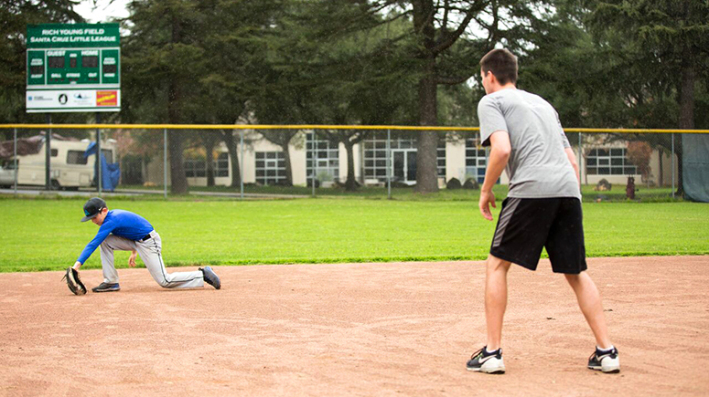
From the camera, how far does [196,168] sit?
28.6 m

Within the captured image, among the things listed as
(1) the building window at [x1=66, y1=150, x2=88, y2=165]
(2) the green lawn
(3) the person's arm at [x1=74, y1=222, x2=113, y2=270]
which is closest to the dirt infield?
(3) the person's arm at [x1=74, y1=222, x2=113, y2=270]

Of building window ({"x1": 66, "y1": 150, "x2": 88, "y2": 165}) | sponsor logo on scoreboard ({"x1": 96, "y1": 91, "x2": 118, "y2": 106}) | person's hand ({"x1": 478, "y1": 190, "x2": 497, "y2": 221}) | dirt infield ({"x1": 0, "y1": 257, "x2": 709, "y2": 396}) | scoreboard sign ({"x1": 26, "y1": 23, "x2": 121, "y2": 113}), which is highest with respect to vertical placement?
scoreboard sign ({"x1": 26, "y1": 23, "x2": 121, "y2": 113})

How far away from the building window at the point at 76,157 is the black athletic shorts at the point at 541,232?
23.9 meters

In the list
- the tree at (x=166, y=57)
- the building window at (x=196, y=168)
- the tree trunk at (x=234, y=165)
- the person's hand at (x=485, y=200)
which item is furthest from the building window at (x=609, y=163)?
the person's hand at (x=485, y=200)

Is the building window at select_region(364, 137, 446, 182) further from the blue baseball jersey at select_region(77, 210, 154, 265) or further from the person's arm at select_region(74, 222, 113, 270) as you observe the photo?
the person's arm at select_region(74, 222, 113, 270)

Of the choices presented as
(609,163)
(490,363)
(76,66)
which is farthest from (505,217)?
(609,163)

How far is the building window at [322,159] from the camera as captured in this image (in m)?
27.3

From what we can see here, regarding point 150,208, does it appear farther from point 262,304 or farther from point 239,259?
point 262,304

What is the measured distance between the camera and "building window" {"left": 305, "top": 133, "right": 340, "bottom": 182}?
27281 mm

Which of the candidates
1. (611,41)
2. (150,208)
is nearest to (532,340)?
(150,208)

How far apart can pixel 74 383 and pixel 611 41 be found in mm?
38680

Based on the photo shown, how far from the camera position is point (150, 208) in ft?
77.7

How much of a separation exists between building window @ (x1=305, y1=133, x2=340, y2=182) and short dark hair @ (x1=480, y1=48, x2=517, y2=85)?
22141 mm

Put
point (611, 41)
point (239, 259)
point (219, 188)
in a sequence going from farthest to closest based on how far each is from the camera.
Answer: point (611, 41), point (219, 188), point (239, 259)
